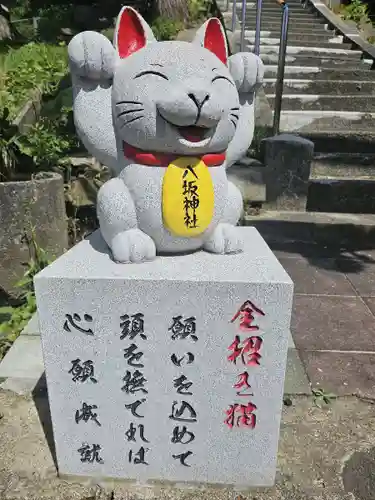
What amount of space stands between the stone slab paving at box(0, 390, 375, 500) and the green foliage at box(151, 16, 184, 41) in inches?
303

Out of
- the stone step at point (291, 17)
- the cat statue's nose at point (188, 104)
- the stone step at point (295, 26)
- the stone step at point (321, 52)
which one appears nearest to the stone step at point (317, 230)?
the cat statue's nose at point (188, 104)

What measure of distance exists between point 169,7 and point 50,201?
22.7 ft

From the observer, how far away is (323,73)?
8594 mm

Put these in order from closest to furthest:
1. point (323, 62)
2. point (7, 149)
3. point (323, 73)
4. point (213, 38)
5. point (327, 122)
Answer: point (213, 38) → point (7, 149) → point (327, 122) → point (323, 73) → point (323, 62)

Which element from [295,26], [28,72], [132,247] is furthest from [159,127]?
[295,26]

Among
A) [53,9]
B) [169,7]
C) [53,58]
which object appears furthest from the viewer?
[53,9]

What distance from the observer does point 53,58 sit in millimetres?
7871

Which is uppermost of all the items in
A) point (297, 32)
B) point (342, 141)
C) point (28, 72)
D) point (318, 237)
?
point (297, 32)

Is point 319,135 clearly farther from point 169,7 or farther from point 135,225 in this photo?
point 135,225

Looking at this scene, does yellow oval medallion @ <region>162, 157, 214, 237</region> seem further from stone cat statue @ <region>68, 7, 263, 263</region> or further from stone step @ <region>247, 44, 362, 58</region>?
stone step @ <region>247, 44, 362, 58</region>

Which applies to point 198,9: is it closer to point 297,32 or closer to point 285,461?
point 297,32

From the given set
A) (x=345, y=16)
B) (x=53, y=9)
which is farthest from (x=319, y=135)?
(x=53, y=9)

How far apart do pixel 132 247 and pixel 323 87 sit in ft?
23.7

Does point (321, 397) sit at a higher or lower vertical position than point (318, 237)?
higher
